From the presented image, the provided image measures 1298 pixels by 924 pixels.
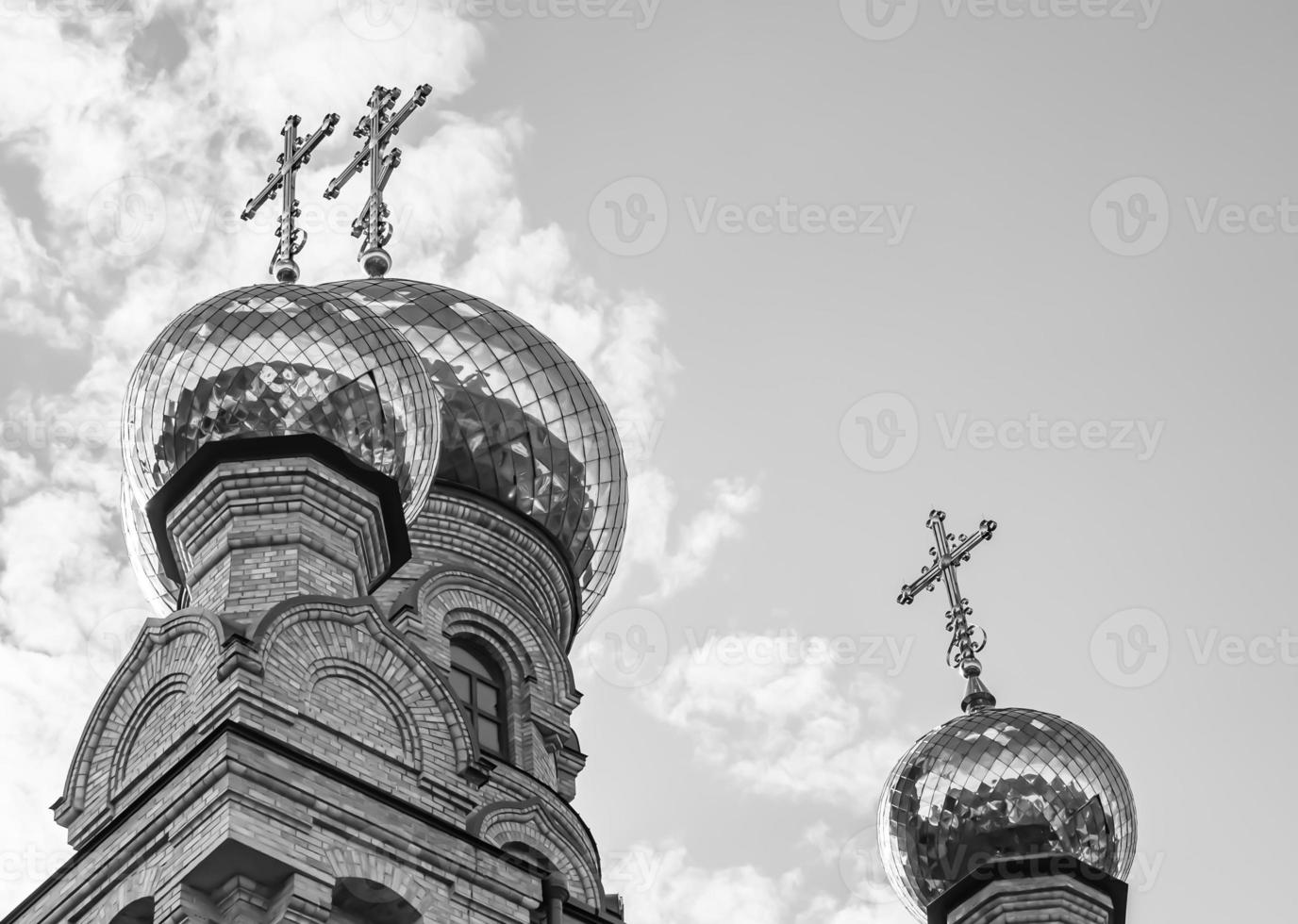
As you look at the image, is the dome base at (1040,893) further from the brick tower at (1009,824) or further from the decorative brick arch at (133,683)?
the decorative brick arch at (133,683)

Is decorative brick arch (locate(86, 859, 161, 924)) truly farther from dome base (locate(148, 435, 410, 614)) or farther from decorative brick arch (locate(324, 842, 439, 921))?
dome base (locate(148, 435, 410, 614))

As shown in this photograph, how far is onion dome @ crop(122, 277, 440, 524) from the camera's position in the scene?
45.9 ft

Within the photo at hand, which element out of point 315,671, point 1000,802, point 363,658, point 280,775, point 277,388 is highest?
point 277,388

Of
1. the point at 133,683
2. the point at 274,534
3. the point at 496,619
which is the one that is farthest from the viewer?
the point at 496,619

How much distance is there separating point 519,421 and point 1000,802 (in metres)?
4.30

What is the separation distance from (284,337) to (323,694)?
248 centimetres

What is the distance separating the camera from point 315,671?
496 inches

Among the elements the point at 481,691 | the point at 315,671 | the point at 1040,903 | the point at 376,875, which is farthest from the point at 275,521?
the point at 1040,903

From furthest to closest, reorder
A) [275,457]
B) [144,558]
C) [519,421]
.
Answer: [519,421], [144,558], [275,457]

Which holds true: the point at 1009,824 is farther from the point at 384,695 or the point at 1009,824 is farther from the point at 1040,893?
the point at 384,695

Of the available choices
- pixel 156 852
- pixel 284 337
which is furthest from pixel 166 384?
pixel 156 852

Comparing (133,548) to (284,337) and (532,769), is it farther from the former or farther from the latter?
(532,769)

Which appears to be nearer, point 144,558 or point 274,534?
point 274,534

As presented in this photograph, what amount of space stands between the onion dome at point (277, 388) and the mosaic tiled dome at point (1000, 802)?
463cm
